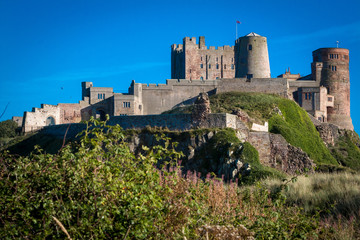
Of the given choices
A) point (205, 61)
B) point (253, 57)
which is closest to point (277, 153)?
point (253, 57)

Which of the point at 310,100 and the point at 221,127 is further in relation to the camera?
the point at 310,100

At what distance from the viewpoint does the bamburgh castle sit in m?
50.9

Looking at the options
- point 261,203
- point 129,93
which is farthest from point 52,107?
point 261,203

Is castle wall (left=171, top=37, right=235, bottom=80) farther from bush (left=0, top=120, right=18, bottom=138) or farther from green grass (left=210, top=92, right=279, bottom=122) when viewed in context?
bush (left=0, top=120, right=18, bottom=138)

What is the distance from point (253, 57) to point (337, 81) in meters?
10.9

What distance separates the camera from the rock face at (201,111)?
3139 centimetres

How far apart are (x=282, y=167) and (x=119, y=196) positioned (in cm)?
2283

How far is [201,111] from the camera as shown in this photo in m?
31.6

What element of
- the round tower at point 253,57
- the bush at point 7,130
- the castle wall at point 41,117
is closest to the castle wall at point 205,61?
the round tower at point 253,57

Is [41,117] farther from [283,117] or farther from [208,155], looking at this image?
[208,155]

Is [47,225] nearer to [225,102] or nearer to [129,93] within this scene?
[225,102]

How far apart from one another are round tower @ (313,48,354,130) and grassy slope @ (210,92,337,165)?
1293 centimetres

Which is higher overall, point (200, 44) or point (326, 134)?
point (200, 44)

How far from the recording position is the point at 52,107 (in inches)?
2176
